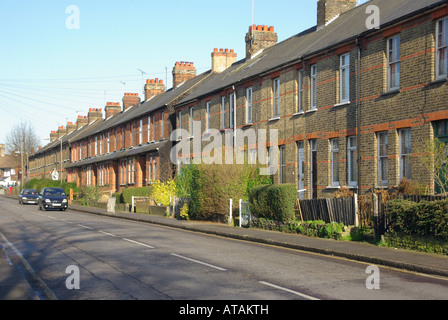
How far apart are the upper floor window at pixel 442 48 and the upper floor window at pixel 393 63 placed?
6.49 feet

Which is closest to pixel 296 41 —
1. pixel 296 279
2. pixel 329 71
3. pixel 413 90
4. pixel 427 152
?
pixel 329 71

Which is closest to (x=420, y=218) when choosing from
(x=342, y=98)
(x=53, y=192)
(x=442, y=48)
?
(x=442, y=48)

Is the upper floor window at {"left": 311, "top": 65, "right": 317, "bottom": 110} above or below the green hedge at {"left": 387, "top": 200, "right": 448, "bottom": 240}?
above

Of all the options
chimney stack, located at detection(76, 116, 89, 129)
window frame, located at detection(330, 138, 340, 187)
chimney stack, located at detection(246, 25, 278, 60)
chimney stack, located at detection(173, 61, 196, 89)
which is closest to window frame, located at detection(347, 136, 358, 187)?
window frame, located at detection(330, 138, 340, 187)

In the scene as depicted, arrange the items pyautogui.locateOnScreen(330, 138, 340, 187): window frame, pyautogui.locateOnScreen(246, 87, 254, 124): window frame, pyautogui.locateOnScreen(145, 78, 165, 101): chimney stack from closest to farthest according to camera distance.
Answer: pyautogui.locateOnScreen(330, 138, 340, 187): window frame, pyautogui.locateOnScreen(246, 87, 254, 124): window frame, pyautogui.locateOnScreen(145, 78, 165, 101): chimney stack

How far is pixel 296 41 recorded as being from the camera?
31.6 metres

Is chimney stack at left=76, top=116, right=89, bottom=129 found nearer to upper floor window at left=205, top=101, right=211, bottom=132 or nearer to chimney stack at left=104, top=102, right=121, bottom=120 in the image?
chimney stack at left=104, top=102, right=121, bottom=120

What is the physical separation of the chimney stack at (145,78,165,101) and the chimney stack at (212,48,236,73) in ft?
48.4

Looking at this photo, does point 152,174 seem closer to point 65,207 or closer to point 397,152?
point 65,207

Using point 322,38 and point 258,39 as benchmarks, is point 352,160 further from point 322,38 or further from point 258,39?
point 258,39

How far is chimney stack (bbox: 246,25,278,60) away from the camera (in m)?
37.7

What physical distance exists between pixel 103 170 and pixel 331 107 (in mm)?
43022

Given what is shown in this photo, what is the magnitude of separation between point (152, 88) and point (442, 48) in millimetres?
44669

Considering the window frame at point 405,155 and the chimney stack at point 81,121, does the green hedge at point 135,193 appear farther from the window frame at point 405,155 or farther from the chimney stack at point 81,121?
the chimney stack at point 81,121
